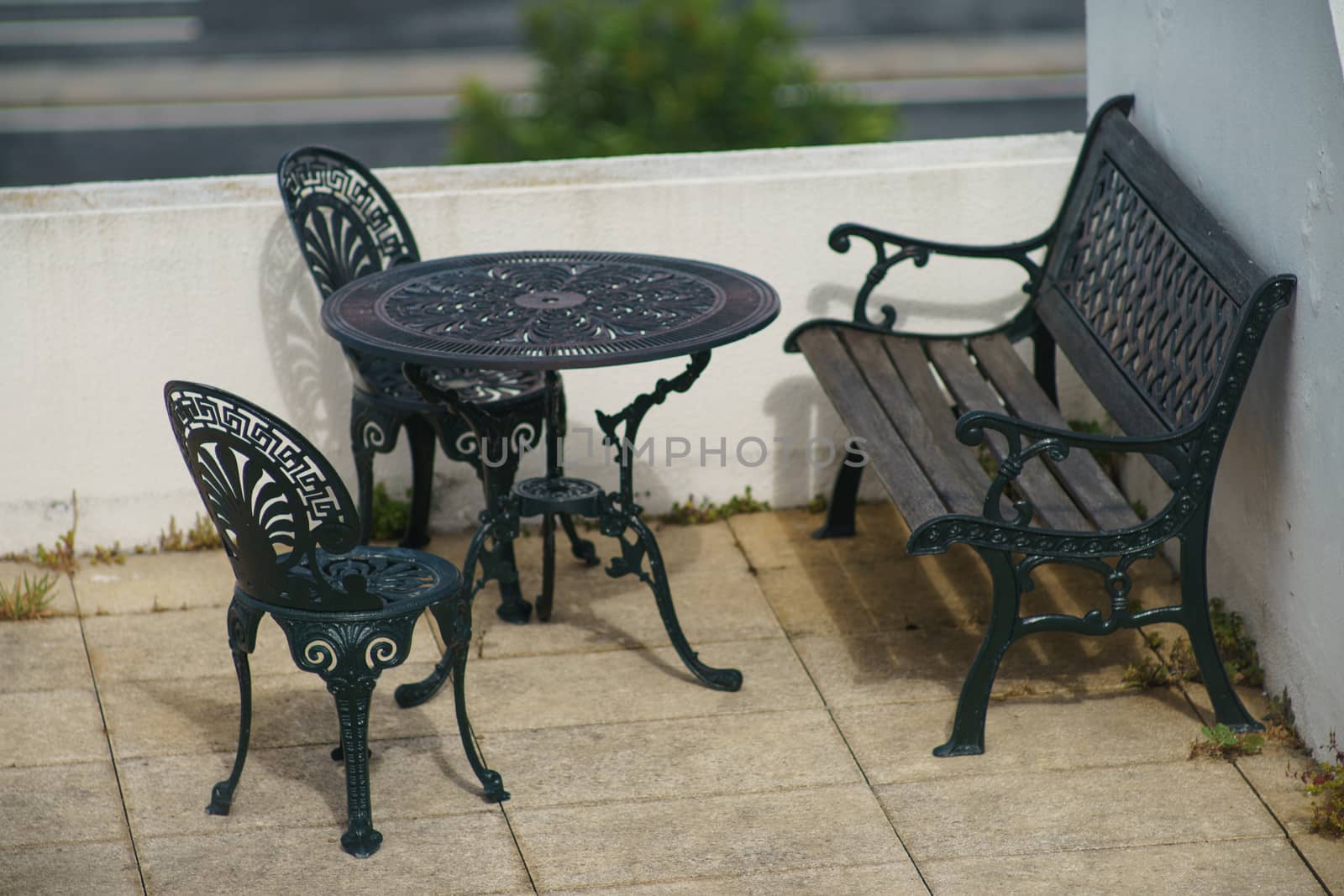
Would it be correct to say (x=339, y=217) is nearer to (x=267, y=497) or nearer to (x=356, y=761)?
(x=267, y=497)

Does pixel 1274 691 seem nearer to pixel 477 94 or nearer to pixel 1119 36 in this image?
pixel 1119 36

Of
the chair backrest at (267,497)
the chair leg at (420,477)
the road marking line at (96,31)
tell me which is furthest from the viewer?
the road marking line at (96,31)

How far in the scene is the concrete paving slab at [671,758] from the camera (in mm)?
4277

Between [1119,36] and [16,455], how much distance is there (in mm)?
3760

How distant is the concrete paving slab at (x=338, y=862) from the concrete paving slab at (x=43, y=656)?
94cm

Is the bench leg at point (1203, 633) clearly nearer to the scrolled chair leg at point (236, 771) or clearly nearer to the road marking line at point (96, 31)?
the scrolled chair leg at point (236, 771)

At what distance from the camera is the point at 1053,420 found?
4992 mm

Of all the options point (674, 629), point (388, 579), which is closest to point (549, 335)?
point (388, 579)

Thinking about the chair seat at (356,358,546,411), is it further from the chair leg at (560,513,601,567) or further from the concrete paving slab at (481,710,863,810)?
the concrete paving slab at (481,710,863,810)

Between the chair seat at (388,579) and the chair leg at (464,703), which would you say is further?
the chair leg at (464,703)

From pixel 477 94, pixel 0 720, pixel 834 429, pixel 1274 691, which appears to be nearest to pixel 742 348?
pixel 834 429

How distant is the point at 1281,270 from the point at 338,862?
2748 mm

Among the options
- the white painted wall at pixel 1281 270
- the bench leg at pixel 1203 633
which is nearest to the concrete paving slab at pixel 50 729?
the bench leg at pixel 1203 633

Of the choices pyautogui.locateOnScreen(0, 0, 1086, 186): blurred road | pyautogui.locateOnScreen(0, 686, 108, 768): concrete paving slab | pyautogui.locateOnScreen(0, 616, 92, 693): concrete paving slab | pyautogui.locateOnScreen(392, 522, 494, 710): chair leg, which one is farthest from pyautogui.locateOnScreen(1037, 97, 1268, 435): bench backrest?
pyautogui.locateOnScreen(0, 0, 1086, 186): blurred road
